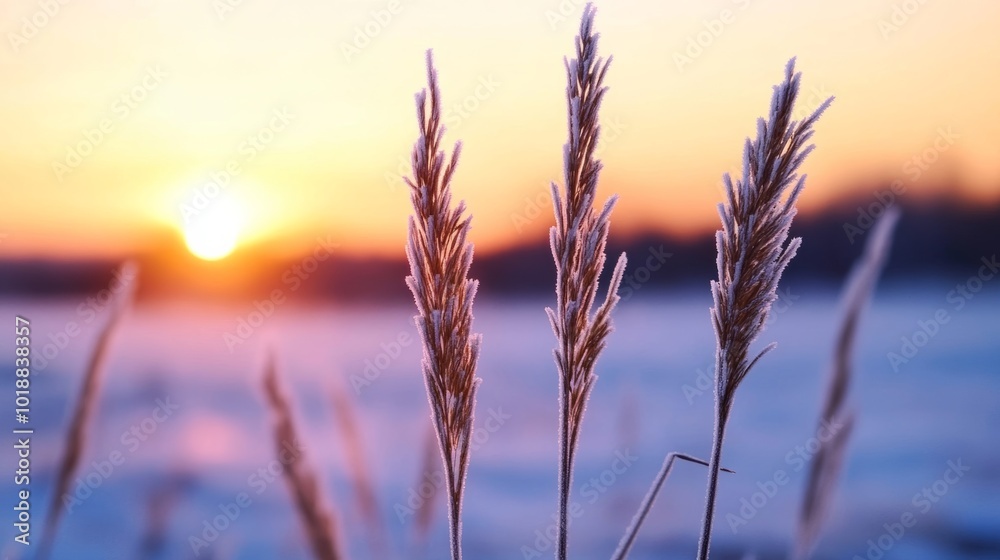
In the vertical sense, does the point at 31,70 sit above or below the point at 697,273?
above

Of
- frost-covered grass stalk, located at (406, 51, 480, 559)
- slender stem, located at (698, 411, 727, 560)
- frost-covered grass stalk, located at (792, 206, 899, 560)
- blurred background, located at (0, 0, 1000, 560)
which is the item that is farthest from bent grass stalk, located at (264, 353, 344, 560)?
frost-covered grass stalk, located at (792, 206, 899, 560)

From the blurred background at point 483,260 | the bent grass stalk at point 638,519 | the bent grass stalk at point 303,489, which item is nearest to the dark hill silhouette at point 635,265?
the blurred background at point 483,260

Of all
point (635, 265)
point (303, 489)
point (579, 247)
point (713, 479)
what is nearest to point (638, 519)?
point (713, 479)

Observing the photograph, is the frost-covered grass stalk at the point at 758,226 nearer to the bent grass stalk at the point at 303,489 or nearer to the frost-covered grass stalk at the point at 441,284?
the frost-covered grass stalk at the point at 441,284

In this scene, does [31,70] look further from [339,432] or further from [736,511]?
[736,511]

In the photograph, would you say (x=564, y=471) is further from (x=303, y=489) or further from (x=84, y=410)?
(x=84, y=410)


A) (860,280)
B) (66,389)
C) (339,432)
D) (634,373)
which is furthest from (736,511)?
(66,389)

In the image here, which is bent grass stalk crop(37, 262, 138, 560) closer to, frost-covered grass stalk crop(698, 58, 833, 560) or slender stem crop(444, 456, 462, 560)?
slender stem crop(444, 456, 462, 560)
